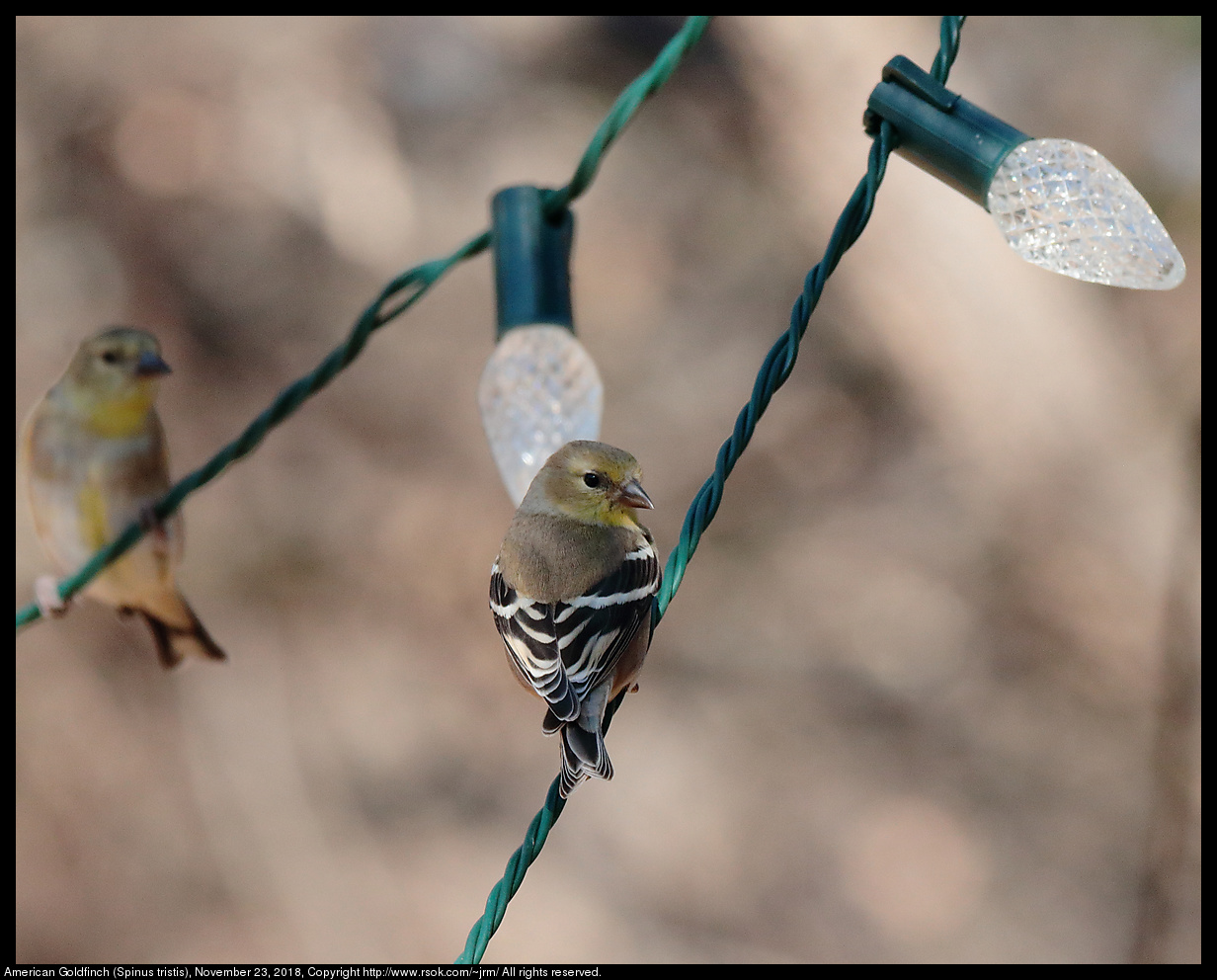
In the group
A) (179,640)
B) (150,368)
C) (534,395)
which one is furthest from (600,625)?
(179,640)

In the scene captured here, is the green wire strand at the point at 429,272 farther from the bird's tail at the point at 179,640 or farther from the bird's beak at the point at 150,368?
the bird's tail at the point at 179,640

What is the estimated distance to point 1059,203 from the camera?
1445 millimetres

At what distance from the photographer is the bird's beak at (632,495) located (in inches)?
64.7

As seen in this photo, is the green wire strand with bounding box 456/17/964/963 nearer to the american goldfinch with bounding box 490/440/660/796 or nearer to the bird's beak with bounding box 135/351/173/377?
the american goldfinch with bounding box 490/440/660/796

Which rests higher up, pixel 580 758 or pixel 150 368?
pixel 150 368

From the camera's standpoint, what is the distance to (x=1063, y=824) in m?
6.11

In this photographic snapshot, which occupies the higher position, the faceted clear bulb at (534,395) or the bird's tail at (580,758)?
the faceted clear bulb at (534,395)

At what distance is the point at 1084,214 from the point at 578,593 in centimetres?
84

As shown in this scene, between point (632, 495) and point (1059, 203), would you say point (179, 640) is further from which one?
point (1059, 203)

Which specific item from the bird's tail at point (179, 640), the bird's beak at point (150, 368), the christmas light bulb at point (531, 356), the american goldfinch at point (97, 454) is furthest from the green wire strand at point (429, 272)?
the bird's tail at point (179, 640)

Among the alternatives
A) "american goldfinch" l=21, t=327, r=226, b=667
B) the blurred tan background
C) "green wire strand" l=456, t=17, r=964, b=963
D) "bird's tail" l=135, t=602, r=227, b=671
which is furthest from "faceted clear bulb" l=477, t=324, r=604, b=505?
the blurred tan background

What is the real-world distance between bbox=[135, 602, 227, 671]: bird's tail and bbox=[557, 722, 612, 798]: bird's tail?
6.40 feet

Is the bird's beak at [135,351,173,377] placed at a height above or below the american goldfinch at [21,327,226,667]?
above

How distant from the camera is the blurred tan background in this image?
19.6 feet
